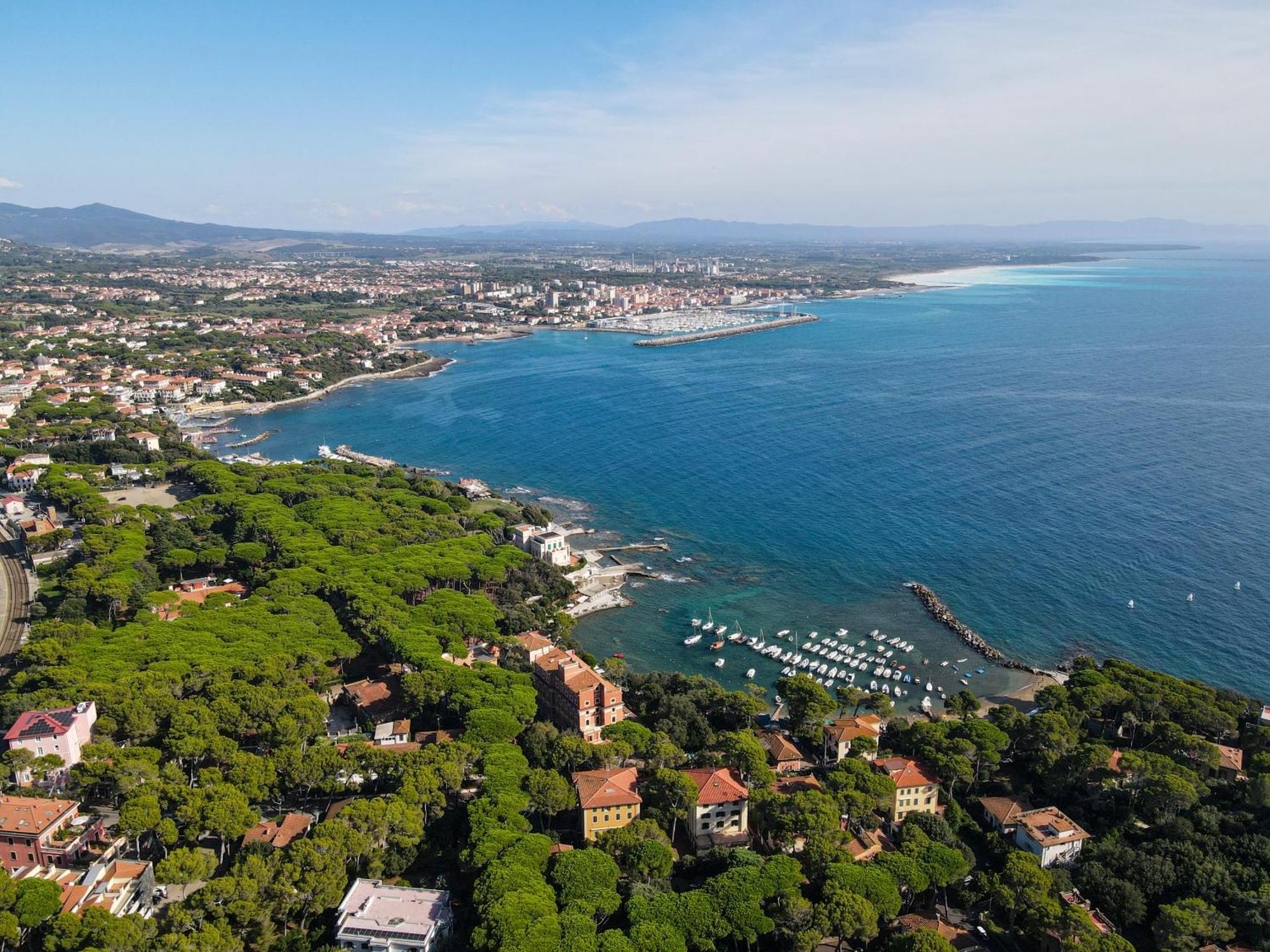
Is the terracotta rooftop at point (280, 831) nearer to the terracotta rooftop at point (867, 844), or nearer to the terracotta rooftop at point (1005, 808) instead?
the terracotta rooftop at point (867, 844)

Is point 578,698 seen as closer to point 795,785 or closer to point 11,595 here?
point 795,785

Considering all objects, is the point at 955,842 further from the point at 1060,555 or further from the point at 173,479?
the point at 173,479

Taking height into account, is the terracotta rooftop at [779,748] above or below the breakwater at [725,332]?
below

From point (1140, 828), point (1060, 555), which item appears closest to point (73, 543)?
point (1140, 828)

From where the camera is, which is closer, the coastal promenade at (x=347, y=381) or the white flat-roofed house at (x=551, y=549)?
the white flat-roofed house at (x=551, y=549)

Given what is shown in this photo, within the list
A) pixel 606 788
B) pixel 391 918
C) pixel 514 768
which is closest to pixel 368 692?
pixel 514 768

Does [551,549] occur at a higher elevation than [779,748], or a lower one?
higher

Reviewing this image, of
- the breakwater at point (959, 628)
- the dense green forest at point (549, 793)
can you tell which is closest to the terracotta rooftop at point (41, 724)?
the dense green forest at point (549, 793)
